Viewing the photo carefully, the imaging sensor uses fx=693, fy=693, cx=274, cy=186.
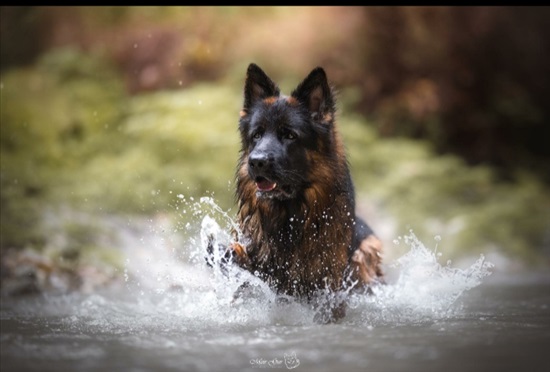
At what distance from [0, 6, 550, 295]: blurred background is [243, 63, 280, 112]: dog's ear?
4.36 m

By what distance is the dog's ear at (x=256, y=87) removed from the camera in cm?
517

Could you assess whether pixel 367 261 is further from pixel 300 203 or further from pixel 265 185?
pixel 265 185

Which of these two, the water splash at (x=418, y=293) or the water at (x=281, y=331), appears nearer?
the water at (x=281, y=331)

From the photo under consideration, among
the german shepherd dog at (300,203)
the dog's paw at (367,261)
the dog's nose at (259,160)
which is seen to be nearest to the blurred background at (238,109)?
the dog's paw at (367,261)

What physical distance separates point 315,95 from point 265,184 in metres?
0.80

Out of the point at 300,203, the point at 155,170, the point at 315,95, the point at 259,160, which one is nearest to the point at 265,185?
the point at 259,160

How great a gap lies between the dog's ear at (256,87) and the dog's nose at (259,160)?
678mm

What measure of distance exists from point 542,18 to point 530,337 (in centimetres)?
979

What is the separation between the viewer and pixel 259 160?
465 cm

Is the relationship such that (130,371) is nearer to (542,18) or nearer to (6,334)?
(6,334)

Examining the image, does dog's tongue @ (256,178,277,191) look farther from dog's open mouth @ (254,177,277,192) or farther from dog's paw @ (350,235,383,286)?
dog's paw @ (350,235,383,286)

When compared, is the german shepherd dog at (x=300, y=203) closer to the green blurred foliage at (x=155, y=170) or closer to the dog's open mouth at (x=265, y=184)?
the dog's open mouth at (x=265, y=184)

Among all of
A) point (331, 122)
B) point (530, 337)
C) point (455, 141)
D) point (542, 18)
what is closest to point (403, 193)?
point (455, 141)

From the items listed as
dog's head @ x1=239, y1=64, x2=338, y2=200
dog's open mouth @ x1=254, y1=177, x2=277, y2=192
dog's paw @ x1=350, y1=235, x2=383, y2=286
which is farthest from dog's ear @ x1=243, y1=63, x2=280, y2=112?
dog's paw @ x1=350, y1=235, x2=383, y2=286
